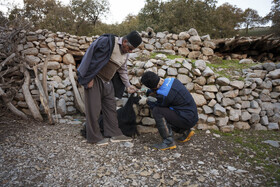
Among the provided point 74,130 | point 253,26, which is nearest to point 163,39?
point 74,130

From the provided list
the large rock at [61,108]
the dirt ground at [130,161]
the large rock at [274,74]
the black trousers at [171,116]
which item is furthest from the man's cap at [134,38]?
the large rock at [274,74]

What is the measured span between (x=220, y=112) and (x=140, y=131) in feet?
6.34

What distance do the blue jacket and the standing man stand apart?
74 cm

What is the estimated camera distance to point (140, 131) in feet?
12.9

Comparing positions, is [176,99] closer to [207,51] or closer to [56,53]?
[207,51]

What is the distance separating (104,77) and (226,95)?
302 cm

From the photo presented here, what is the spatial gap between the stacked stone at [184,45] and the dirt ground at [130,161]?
162 inches

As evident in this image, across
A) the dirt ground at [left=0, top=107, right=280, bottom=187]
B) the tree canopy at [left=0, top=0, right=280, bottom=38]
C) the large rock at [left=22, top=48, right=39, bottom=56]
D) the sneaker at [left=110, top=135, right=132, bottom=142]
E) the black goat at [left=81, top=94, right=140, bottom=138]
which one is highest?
the tree canopy at [left=0, top=0, right=280, bottom=38]

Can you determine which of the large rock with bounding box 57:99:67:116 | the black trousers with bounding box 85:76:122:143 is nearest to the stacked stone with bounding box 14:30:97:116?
the large rock with bounding box 57:99:67:116

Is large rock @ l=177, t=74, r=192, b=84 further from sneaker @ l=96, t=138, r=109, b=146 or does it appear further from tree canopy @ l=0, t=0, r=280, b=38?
tree canopy @ l=0, t=0, r=280, b=38

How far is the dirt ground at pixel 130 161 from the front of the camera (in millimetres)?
2365

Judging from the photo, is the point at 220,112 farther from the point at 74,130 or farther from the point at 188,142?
the point at 74,130

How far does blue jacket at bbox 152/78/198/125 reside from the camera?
122 inches

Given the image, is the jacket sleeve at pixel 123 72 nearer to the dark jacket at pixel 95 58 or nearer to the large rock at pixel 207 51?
the dark jacket at pixel 95 58
